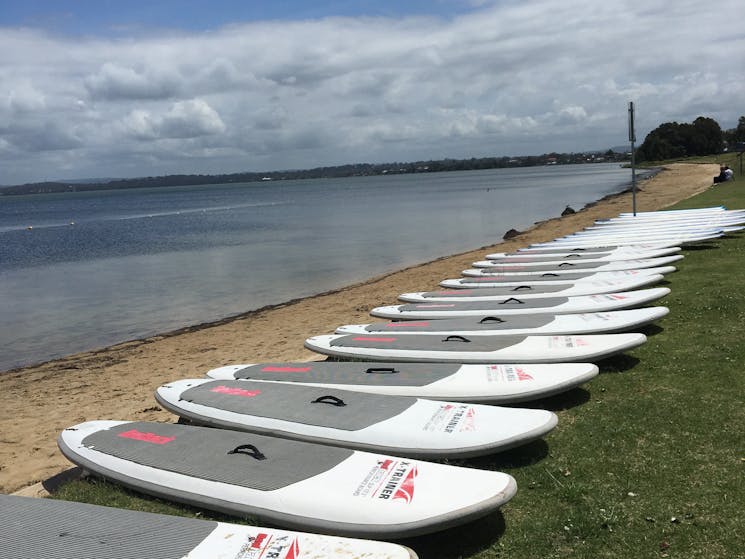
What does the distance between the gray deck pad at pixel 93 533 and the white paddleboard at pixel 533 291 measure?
6.13 metres

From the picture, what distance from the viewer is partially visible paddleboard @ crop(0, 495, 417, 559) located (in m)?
2.99

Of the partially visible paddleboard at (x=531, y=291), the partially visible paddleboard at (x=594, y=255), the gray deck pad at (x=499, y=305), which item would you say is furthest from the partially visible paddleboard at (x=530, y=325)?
the partially visible paddleboard at (x=594, y=255)

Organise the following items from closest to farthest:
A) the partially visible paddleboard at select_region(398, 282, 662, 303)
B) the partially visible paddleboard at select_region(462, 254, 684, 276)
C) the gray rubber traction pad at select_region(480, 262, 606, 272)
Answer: the partially visible paddleboard at select_region(398, 282, 662, 303), the partially visible paddleboard at select_region(462, 254, 684, 276), the gray rubber traction pad at select_region(480, 262, 606, 272)

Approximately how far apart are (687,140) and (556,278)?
97.8m

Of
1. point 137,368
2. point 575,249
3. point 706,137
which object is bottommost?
point 137,368

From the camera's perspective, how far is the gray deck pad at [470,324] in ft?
23.0

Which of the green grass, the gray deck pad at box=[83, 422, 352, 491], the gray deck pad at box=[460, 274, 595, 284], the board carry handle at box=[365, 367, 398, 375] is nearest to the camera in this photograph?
the green grass

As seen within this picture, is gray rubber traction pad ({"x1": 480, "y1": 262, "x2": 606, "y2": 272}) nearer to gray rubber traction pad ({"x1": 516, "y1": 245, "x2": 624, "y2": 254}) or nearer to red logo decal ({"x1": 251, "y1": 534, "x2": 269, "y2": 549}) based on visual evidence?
gray rubber traction pad ({"x1": 516, "y1": 245, "x2": 624, "y2": 254})

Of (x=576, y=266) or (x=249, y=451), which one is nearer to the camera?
(x=249, y=451)

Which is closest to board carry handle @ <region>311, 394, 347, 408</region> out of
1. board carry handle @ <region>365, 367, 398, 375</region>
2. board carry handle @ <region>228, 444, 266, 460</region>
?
board carry handle @ <region>365, 367, 398, 375</region>

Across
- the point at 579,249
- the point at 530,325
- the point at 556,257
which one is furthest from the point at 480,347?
the point at 579,249

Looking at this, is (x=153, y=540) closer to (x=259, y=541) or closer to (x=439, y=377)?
(x=259, y=541)

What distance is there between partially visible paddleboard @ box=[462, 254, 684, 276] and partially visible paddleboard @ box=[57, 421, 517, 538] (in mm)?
7003

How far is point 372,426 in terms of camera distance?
454cm
